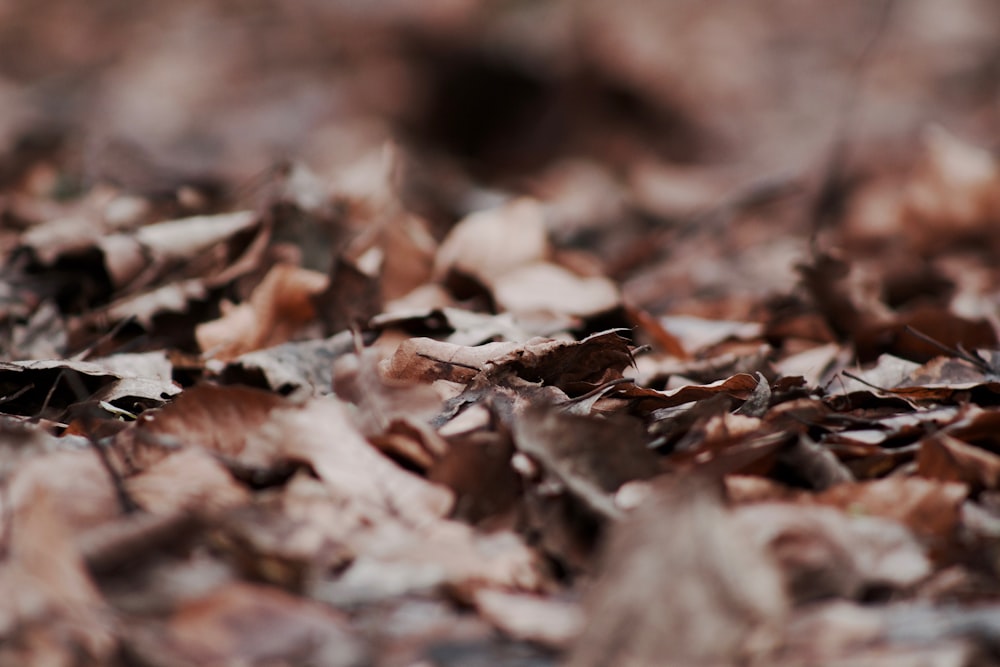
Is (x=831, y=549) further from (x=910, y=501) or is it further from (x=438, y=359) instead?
(x=438, y=359)

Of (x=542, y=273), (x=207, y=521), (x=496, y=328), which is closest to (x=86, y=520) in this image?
(x=207, y=521)

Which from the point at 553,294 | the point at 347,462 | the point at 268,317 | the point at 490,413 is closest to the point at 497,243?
the point at 553,294

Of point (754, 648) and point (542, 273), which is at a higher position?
point (754, 648)

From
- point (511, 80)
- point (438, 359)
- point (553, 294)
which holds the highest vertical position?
point (438, 359)

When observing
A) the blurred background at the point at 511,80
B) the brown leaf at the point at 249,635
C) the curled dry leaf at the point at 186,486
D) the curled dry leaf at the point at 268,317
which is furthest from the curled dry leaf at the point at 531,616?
the blurred background at the point at 511,80

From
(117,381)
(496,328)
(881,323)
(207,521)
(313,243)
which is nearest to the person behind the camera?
(207,521)

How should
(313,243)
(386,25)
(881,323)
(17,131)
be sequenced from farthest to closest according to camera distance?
(386,25) < (17,131) < (313,243) < (881,323)

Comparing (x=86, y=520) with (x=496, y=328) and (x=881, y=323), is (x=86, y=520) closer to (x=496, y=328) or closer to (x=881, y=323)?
(x=496, y=328)

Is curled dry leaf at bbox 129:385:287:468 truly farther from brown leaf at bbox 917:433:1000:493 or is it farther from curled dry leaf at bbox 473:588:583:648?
brown leaf at bbox 917:433:1000:493

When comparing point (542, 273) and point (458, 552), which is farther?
point (542, 273)
